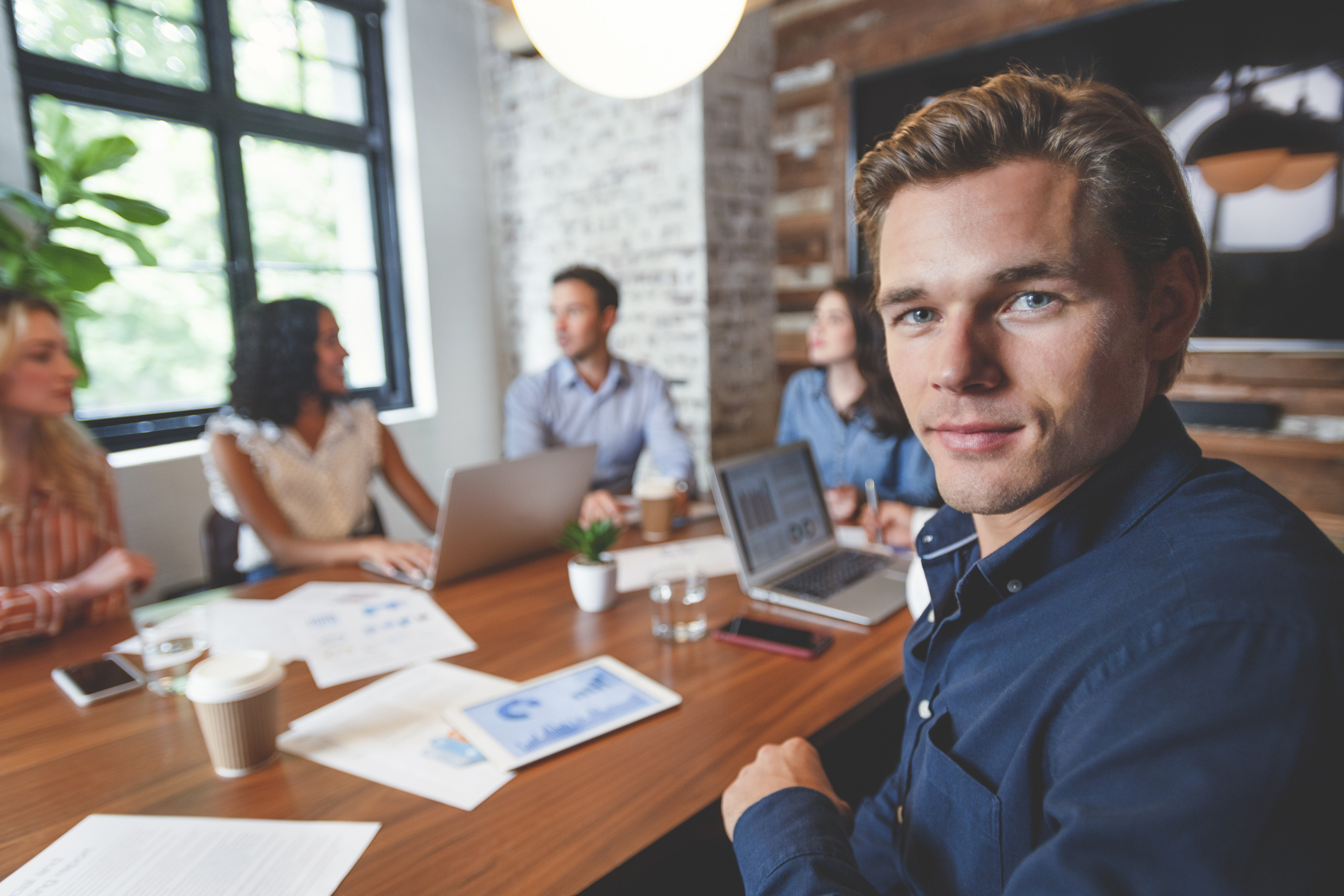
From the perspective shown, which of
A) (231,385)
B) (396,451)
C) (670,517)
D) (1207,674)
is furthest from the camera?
(396,451)

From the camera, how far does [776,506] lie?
5.39ft

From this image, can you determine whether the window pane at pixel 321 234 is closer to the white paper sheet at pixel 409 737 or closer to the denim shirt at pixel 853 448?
the denim shirt at pixel 853 448

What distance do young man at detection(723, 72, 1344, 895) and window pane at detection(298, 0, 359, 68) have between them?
382 centimetres

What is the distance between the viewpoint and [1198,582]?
581 mm

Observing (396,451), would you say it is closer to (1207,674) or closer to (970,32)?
(1207,674)

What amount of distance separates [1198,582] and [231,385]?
8.37ft

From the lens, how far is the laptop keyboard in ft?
5.00

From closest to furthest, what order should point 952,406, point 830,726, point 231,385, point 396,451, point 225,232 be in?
point 952,406, point 830,726, point 231,385, point 396,451, point 225,232

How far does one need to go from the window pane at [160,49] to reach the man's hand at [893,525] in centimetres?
342

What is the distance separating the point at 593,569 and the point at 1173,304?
1023 millimetres

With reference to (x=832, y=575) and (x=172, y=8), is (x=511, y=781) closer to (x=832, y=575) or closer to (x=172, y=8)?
(x=832, y=575)

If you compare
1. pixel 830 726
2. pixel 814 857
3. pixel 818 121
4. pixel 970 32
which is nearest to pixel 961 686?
pixel 814 857

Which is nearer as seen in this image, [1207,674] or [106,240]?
[1207,674]

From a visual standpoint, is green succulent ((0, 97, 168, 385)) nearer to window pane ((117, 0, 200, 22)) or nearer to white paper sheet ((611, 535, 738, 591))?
window pane ((117, 0, 200, 22))
